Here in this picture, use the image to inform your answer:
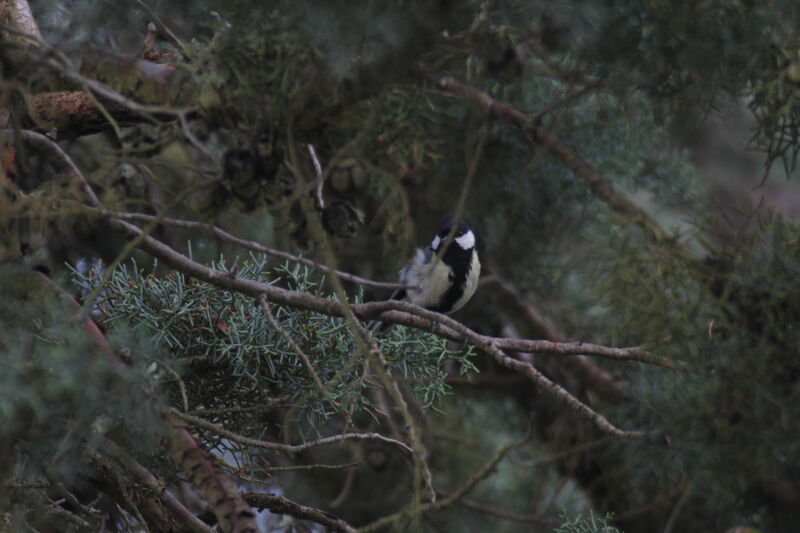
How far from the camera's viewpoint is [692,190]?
10.8 feet

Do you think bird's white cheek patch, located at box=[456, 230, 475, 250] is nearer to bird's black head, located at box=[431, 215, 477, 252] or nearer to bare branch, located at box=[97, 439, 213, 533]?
bird's black head, located at box=[431, 215, 477, 252]

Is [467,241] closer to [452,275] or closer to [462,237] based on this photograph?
[462,237]

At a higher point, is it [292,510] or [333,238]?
[333,238]

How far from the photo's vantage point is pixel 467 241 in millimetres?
3357

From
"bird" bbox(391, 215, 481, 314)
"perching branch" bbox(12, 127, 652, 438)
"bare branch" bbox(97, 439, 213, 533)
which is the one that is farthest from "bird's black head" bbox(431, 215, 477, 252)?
"bare branch" bbox(97, 439, 213, 533)

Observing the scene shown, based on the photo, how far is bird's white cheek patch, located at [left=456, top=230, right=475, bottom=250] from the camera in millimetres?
3326

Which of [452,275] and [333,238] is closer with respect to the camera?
[333,238]

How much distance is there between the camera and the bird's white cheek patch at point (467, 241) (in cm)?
333

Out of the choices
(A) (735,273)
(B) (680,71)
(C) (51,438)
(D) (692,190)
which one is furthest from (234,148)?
(D) (692,190)

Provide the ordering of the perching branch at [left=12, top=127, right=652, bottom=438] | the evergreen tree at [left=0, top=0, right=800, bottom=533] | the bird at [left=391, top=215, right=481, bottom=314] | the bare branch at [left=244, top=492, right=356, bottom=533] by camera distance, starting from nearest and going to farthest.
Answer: the evergreen tree at [left=0, top=0, right=800, bottom=533] < the perching branch at [left=12, top=127, right=652, bottom=438] < the bare branch at [left=244, top=492, right=356, bottom=533] < the bird at [left=391, top=215, right=481, bottom=314]

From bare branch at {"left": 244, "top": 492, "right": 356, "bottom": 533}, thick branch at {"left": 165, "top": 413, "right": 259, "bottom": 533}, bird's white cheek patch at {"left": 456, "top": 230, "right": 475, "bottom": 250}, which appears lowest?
bird's white cheek patch at {"left": 456, "top": 230, "right": 475, "bottom": 250}

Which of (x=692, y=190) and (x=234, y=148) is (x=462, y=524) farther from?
(x=234, y=148)

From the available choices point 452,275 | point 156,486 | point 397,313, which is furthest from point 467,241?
point 156,486

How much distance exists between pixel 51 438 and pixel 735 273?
4.69ft
